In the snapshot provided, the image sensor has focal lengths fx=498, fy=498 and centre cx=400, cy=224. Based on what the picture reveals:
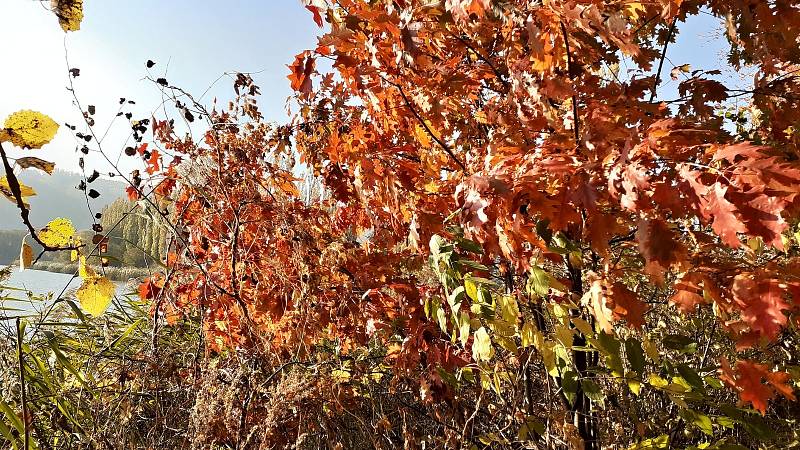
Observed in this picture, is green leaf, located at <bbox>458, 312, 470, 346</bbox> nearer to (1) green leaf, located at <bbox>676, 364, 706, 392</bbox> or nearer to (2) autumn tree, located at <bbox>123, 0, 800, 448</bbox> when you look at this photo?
(2) autumn tree, located at <bbox>123, 0, 800, 448</bbox>

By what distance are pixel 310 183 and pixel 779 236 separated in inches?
140

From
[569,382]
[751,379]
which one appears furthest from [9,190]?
[751,379]

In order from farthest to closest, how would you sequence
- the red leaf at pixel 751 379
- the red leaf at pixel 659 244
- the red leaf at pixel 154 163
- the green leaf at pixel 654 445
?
the red leaf at pixel 154 163
the green leaf at pixel 654 445
the red leaf at pixel 751 379
the red leaf at pixel 659 244

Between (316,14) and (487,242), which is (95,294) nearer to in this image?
(487,242)

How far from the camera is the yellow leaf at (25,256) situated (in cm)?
73

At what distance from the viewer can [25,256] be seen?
0.75 m

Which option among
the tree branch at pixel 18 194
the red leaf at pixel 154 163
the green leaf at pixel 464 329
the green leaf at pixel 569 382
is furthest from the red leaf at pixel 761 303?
the red leaf at pixel 154 163

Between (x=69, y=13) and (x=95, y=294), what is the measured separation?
0.60 meters

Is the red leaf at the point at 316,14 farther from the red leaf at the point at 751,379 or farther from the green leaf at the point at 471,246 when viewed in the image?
the red leaf at the point at 751,379

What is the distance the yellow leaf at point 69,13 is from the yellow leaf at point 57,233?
303mm

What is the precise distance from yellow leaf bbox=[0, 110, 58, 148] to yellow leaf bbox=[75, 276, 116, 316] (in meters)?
0.43

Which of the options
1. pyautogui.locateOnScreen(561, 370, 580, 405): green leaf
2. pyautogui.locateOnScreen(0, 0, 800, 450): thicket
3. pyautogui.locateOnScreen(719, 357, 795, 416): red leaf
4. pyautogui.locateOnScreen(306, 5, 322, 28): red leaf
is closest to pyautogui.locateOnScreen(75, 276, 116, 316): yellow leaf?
pyautogui.locateOnScreen(0, 0, 800, 450): thicket

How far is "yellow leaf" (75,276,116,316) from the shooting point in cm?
97

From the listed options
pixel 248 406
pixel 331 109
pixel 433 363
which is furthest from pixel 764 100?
pixel 248 406
